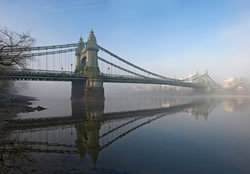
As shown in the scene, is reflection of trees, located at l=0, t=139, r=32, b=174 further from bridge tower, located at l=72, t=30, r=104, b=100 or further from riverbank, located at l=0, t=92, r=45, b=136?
bridge tower, located at l=72, t=30, r=104, b=100

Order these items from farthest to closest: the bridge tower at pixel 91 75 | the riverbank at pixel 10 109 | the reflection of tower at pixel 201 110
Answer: the bridge tower at pixel 91 75 → the reflection of tower at pixel 201 110 → the riverbank at pixel 10 109

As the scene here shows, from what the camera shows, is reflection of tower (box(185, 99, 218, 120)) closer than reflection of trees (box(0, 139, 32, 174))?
No

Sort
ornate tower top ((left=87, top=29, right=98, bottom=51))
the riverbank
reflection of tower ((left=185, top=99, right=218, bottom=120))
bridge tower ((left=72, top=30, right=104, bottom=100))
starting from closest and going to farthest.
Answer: the riverbank
reflection of tower ((left=185, top=99, right=218, bottom=120))
bridge tower ((left=72, top=30, right=104, bottom=100))
ornate tower top ((left=87, top=29, right=98, bottom=51))

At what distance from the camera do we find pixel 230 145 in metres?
8.66

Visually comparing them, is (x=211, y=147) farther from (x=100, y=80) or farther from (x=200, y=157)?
(x=100, y=80)

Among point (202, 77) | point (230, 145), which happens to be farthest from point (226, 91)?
point (230, 145)

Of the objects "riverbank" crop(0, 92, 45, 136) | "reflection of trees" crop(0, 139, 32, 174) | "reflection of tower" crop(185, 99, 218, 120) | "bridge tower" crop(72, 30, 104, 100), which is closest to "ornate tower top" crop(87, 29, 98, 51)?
"bridge tower" crop(72, 30, 104, 100)

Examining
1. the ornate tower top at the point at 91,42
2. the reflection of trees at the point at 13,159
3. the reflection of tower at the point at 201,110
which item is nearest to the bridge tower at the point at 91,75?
the ornate tower top at the point at 91,42

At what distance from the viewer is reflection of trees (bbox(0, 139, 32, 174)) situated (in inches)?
211

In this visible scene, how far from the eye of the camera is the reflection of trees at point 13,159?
17.6ft

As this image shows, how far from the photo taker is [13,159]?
6227 millimetres

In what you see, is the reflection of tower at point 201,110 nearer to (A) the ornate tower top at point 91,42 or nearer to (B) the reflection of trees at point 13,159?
(B) the reflection of trees at point 13,159

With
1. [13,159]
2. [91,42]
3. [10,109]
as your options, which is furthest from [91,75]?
[13,159]

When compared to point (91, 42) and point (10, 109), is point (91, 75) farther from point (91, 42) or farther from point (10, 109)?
point (10, 109)
